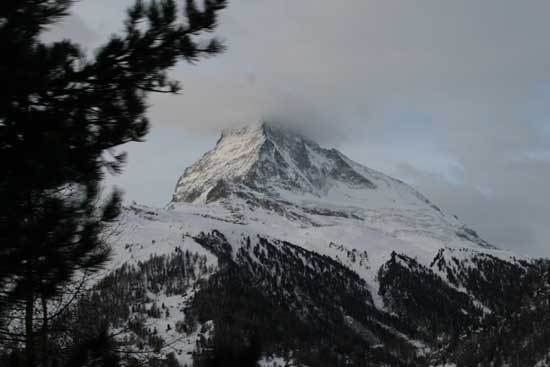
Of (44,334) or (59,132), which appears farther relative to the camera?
(44,334)

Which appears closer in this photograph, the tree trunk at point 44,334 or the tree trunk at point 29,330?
the tree trunk at point 29,330

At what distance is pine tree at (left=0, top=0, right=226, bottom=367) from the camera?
10255 millimetres

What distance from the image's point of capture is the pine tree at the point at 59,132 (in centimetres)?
1026

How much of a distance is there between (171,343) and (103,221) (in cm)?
284

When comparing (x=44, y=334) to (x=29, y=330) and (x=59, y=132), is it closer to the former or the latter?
(x=29, y=330)

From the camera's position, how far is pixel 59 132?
10.8 metres

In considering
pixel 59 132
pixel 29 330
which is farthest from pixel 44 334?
pixel 59 132

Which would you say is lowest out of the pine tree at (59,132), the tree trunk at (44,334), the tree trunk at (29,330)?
the tree trunk at (44,334)

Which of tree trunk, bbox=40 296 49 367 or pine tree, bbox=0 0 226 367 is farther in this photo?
tree trunk, bbox=40 296 49 367

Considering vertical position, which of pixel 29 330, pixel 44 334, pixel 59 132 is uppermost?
pixel 59 132

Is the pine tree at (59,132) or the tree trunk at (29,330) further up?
the pine tree at (59,132)

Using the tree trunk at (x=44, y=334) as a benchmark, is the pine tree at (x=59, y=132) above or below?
above

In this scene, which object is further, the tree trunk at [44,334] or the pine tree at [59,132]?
the tree trunk at [44,334]

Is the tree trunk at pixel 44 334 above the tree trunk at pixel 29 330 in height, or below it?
below
